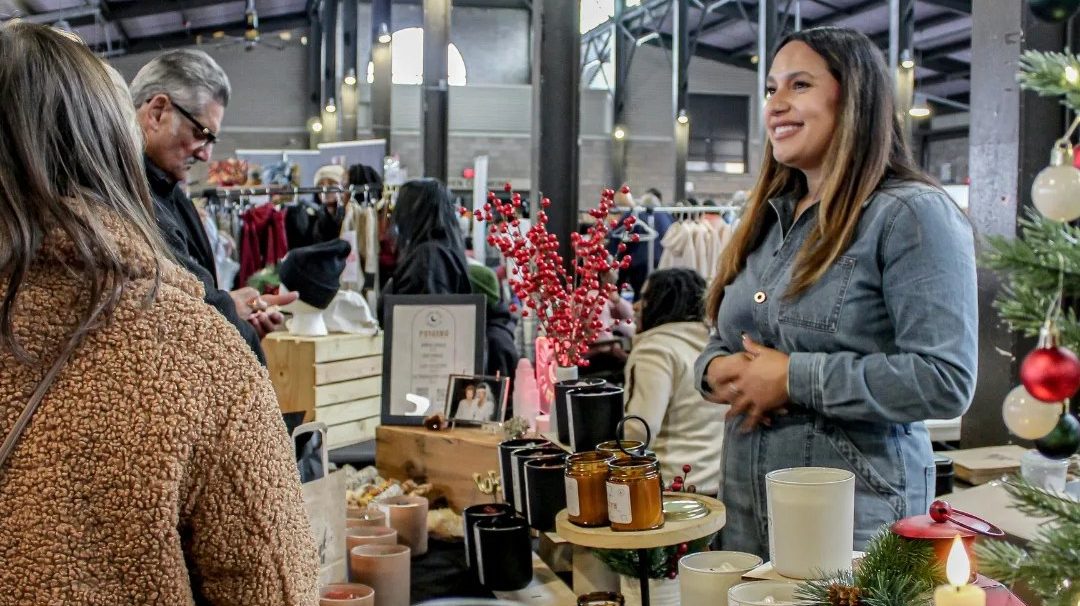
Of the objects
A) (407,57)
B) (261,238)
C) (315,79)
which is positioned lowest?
(261,238)

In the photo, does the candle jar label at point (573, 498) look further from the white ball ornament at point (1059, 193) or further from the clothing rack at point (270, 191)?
the clothing rack at point (270, 191)

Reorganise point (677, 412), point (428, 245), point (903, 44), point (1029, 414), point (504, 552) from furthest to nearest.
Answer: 1. point (903, 44)
2. point (428, 245)
3. point (677, 412)
4. point (504, 552)
5. point (1029, 414)

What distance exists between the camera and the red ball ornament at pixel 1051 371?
691 millimetres

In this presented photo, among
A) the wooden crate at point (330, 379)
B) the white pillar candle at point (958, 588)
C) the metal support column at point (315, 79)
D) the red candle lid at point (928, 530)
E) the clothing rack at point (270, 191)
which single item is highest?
the metal support column at point (315, 79)

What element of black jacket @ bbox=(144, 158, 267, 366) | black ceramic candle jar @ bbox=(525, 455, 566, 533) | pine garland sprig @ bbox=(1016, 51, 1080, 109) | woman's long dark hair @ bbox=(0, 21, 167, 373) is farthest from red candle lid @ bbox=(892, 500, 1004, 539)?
black jacket @ bbox=(144, 158, 267, 366)

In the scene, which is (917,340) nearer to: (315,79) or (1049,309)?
(1049,309)

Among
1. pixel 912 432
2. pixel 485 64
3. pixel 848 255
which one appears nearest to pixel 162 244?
pixel 848 255

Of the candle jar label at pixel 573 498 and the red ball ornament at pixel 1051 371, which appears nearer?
the red ball ornament at pixel 1051 371

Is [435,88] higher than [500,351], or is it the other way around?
[435,88]

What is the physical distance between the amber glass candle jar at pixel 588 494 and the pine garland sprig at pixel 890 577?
553mm

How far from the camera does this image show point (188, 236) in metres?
2.24

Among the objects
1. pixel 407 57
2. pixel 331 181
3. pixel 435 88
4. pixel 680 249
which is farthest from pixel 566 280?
pixel 407 57

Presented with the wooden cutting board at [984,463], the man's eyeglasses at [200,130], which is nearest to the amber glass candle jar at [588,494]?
the man's eyeglasses at [200,130]

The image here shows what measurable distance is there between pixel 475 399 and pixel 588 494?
4.25 ft
